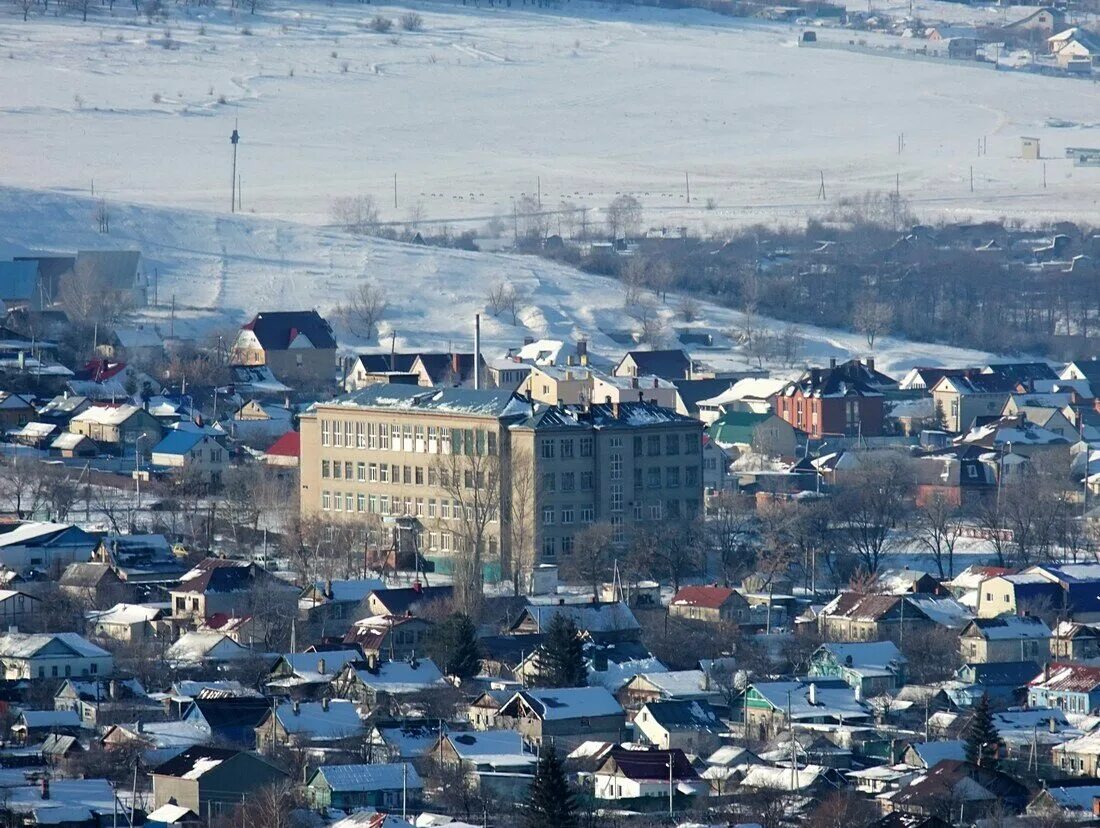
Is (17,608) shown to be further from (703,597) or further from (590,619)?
(703,597)

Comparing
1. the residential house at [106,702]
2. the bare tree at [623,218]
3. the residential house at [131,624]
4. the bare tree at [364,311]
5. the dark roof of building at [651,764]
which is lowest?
the residential house at [131,624]

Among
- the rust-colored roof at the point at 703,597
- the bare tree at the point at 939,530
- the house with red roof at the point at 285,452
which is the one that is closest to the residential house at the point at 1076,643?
the rust-colored roof at the point at 703,597

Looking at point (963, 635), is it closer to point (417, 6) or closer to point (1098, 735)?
point (1098, 735)

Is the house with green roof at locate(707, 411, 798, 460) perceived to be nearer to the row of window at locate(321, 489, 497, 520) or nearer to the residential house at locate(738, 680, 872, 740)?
the row of window at locate(321, 489, 497, 520)

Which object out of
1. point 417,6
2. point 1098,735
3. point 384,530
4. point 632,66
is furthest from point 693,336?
point 417,6

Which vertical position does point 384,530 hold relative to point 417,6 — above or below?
below

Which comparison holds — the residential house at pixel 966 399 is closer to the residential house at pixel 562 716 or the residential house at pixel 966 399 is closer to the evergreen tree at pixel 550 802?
the residential house at pixel 562 716

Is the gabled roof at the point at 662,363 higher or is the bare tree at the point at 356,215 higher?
the bare tree at the point at 356,215
